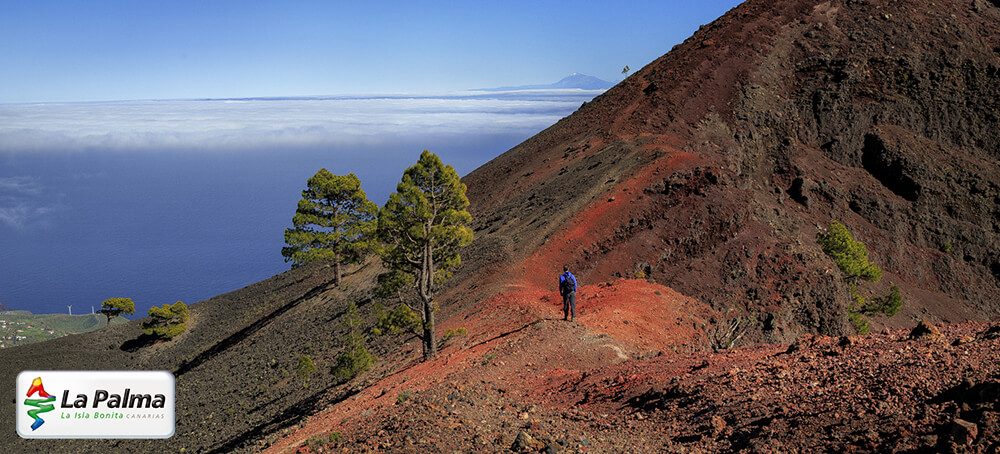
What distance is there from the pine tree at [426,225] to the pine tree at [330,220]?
87.4 feet

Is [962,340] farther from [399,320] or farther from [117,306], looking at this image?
[117,306]

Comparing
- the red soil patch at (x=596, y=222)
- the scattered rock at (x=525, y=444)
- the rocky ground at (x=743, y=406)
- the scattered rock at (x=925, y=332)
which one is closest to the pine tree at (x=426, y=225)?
the red soil patch at (x=596, y=222)

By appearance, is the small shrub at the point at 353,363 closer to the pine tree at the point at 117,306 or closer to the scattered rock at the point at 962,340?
the scattered rock at the point at 962,340

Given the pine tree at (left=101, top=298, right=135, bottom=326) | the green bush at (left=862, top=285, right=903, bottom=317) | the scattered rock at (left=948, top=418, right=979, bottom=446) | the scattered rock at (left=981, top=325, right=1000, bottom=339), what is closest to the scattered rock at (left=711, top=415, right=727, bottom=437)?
the scattered rock at (left=948, top=418, right=979, bottom=446)

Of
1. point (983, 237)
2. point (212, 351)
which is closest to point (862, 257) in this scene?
point (983, 237)

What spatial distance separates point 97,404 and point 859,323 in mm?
33089

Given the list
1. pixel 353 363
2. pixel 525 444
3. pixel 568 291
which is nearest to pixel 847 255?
pixel 568 291

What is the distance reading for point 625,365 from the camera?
1969 cm

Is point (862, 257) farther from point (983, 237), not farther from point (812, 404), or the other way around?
point (812, 404)

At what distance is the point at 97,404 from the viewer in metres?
22.6

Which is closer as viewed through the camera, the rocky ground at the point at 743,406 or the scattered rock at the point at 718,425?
the rocky ground at the point at 743,406

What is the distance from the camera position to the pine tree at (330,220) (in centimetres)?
5425

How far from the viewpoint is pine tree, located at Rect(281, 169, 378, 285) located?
178 ft

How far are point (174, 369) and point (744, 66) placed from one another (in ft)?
166
